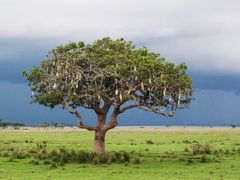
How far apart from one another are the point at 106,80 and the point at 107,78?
39cm

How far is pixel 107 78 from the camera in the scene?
45281 millimetres

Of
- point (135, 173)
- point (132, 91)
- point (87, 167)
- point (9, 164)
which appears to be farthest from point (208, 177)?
point (9, 164)

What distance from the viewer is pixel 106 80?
45625mm

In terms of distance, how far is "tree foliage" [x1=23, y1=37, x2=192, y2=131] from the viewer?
43.9m

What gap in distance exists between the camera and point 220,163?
44.3 metres

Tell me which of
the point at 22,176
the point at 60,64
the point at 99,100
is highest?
the point at 60,64

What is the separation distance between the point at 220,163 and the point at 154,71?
8.89 m

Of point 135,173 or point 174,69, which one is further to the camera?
point 174,69

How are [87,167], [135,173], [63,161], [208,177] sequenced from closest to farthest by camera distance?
1. [208,177]
2. [135,173]
3. [87,167]
4. [63,161]

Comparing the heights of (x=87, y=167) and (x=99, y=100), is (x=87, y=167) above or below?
below

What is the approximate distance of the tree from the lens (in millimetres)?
43938

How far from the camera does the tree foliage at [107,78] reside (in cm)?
4391

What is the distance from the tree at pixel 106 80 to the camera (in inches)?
1730

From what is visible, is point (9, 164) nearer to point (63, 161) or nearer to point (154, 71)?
point (63, 161)
